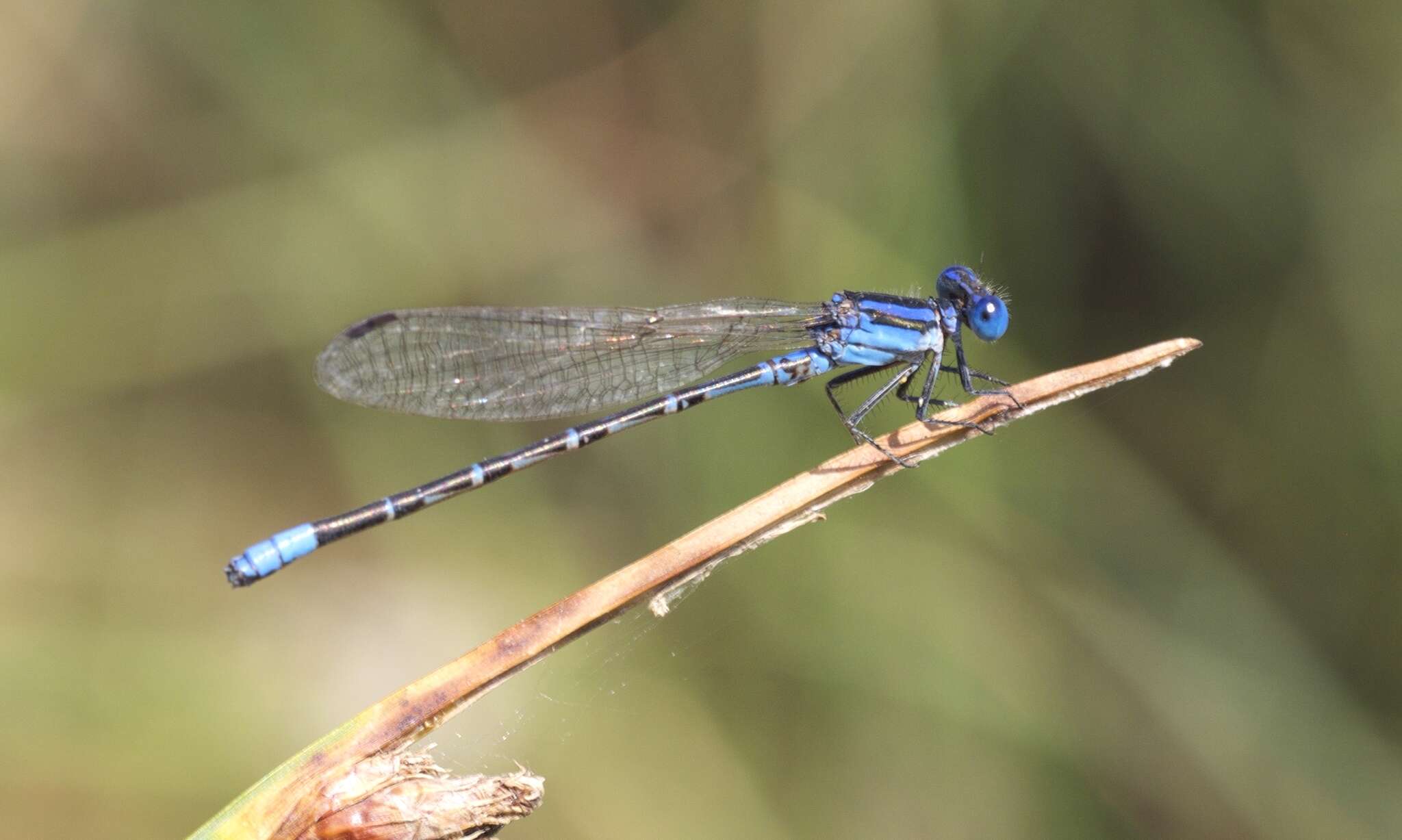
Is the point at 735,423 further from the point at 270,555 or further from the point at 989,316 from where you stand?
the point at 270,555

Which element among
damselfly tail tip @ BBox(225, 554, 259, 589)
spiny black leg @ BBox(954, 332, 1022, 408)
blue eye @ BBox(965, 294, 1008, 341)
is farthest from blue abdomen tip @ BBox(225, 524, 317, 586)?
blue eye @ BBox(965, 294, 1008, 341)

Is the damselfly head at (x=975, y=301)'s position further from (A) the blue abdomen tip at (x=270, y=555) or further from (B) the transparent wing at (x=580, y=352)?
(A) the blue abdomen tip at (x=270, y=555)

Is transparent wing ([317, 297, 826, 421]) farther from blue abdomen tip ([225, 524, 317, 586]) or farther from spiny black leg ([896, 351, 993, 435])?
blue abdomen tip ([225, 524, 317, 586])

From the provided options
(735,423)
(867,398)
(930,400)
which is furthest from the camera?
(735,423)

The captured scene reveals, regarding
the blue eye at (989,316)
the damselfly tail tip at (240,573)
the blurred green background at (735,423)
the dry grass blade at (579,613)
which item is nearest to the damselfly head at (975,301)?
the blue eye at (989,316)

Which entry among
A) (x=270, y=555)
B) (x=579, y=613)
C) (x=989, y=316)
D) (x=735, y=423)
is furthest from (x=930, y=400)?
(x=270, y=555)

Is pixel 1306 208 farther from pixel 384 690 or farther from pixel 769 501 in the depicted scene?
pixel 384 690

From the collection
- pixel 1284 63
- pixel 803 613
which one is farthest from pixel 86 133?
pixel 1284 63
